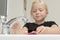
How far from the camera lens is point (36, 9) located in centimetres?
96

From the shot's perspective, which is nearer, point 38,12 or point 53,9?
point 38,12

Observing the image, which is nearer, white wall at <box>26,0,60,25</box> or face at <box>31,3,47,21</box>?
face at <box>31,3,47,21</box>

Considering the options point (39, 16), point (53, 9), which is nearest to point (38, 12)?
point (39, 16)

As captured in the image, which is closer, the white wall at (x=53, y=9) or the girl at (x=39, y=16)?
the girl at (x=39, y=16)

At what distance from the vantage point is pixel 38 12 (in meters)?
0.97

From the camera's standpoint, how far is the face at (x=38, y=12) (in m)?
0.95

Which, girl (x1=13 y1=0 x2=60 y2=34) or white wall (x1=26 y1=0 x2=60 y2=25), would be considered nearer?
girl (x1=13 y1=0 x2=60 y2=34)

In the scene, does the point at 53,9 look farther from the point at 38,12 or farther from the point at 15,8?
the point at 15,8

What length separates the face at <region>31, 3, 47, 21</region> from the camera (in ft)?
3.12

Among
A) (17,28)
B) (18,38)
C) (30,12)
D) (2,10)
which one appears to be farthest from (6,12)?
(18,38)

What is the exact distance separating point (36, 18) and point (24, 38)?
0.47m

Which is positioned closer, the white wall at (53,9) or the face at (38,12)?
the face at (38,12)

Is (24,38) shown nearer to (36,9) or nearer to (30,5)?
(36,9)

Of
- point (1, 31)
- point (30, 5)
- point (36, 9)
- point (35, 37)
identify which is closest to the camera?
point (35, 37)
